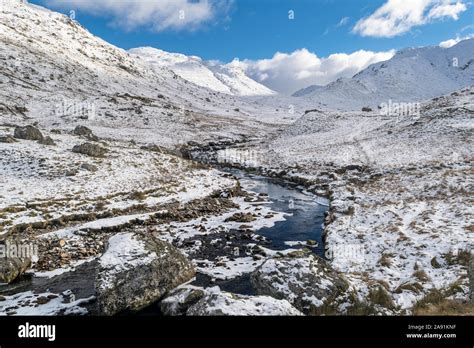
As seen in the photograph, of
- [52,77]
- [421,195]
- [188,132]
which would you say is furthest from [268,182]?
[52,77]

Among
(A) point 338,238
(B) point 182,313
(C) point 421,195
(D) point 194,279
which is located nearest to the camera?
(B) point 182,313

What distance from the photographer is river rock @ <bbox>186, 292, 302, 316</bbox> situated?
9070 millimetres

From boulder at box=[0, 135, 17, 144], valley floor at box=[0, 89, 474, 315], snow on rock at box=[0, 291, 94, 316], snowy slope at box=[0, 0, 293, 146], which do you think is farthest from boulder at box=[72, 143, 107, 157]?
snowy slope at box=[0, 0, 293, 146]

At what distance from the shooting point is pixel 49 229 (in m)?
20.5

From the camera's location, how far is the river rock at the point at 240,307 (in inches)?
357

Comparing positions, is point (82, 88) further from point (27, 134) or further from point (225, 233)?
point (225, 233)

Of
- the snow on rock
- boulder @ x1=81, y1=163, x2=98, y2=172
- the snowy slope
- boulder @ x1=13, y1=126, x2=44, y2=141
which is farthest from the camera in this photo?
the snowy slope

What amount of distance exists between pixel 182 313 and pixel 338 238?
1081cm

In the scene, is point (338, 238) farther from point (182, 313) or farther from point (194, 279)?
point (182, 313)

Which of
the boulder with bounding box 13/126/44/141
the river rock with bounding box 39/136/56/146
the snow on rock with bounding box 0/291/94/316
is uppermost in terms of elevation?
the boulder with bounding box 13/126/44/141

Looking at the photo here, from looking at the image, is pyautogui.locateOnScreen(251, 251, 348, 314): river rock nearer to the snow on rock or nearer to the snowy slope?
the snow on rock

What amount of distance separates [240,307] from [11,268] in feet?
37.8

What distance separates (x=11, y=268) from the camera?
14750mm

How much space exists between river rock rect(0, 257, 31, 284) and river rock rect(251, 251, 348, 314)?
10678 mm
